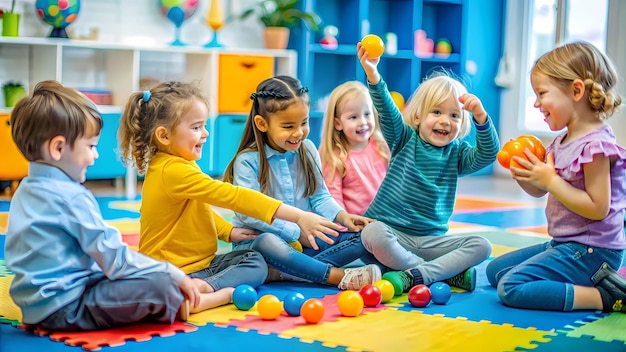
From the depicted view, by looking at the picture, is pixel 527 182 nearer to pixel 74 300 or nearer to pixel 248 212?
pixel 248 212

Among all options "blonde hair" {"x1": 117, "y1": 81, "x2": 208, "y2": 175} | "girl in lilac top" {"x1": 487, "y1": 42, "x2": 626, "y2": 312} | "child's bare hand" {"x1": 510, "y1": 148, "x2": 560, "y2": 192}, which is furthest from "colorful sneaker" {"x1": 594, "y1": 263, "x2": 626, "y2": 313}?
"blonde hair" {"x1": 117, "y1": 81, "x2": 208, "y2": 175}

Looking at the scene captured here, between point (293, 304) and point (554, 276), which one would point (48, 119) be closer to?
point (293, 304)

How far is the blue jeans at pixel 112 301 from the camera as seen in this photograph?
1851 mm

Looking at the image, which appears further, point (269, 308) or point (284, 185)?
point (284, 185)

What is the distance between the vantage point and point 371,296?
2193 mm

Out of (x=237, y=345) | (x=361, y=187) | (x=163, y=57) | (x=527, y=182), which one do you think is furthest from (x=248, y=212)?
(x=163, y=57)

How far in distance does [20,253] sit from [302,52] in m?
3.75

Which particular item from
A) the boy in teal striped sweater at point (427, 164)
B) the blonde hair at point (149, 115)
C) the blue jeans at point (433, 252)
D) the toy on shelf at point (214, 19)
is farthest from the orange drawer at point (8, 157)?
the blue jeans at point (433, 252)

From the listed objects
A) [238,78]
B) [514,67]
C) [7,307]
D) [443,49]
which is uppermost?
[443,49]

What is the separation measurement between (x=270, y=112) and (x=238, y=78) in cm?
254

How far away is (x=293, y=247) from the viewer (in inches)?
101

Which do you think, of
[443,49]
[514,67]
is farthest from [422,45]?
[514,67]

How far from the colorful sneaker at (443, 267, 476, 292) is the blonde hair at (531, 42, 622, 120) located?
22.5 inches

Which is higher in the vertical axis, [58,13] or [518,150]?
[58,13]
